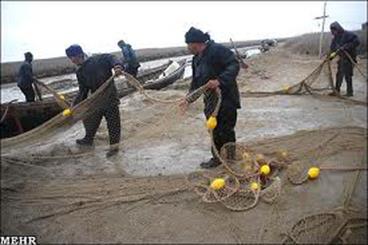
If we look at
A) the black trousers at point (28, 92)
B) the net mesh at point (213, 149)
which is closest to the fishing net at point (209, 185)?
the net mesh at point (213, 149)

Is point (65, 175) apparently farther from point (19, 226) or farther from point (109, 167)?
point (19, 226)

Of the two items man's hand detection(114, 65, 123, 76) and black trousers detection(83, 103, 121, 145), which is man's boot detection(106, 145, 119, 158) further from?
man's hand detection(114, 65, 123, 76)

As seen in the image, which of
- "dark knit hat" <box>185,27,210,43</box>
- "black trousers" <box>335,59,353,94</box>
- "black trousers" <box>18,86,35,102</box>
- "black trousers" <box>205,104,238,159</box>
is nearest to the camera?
"dark knit hat" <box>185,27,210,43</box>

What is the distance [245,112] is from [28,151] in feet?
14.9

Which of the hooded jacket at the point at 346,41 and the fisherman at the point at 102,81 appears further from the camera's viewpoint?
the hooded jacket at the point at 346,41

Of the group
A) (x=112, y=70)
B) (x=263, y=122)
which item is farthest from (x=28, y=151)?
(x=263, y=122)

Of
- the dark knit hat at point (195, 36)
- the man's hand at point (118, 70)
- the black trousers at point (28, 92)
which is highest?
the dark knit hat at point (195, 36)

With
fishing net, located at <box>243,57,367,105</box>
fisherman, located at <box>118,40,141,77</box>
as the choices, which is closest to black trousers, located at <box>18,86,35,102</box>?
fisherman, located at <box>118,40,141,77</box>

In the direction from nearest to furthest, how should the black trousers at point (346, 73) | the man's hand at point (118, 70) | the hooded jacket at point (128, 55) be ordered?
the man's hand at point (118, 70) < the black trousers at point (346, 73) < the hooded jacket at point (128, 55)

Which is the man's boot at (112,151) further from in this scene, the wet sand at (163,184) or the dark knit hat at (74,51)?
the dark knit hat at (74,51)

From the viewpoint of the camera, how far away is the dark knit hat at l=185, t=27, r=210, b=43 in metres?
5.05

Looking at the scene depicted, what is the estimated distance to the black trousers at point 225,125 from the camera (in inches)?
209

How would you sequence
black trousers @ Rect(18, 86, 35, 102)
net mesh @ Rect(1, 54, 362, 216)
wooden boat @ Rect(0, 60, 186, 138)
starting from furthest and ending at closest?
black trousers @ Rect(18, 86, 35, 102) < wooden boat @ Rect(0, 60, 186, 138) < net mesh @ Rect(1, 54, 362, 216)

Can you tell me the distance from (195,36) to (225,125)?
129 cm
